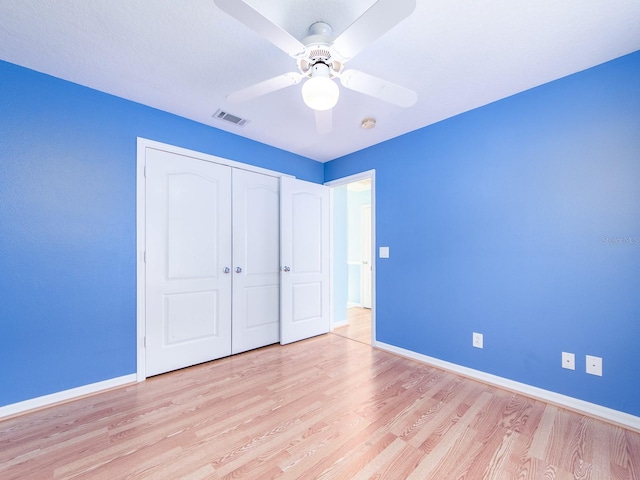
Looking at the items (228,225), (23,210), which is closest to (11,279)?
(23,210)

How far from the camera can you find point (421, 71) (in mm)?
1943

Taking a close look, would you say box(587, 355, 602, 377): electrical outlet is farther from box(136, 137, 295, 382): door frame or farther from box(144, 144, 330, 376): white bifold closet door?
box(136, 137, 295, 382): door frame

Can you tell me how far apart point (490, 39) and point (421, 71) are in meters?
0.43

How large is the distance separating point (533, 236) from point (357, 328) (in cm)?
254

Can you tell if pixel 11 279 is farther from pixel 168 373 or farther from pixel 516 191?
pixel 516 191

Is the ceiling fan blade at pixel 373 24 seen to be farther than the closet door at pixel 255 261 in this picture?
No

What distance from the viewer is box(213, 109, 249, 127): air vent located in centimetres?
255

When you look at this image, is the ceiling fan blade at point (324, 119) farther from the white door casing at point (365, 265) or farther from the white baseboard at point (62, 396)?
the white door casing at point (365, 265)

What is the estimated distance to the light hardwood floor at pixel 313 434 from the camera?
4.56 feet

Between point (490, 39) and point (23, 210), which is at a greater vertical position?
point (490, 39)

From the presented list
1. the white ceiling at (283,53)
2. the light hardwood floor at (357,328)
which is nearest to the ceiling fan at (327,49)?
the white ceiling at (283,53)

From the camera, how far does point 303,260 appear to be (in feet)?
11.5

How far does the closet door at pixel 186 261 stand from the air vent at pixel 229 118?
18.5 inches

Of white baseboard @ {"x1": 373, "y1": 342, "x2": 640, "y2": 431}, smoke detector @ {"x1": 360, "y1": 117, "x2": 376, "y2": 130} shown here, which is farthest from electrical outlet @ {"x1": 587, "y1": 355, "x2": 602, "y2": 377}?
smoke detector @ {"x1": 360, "y1": 117, "x2": 376, "y2": 130}
